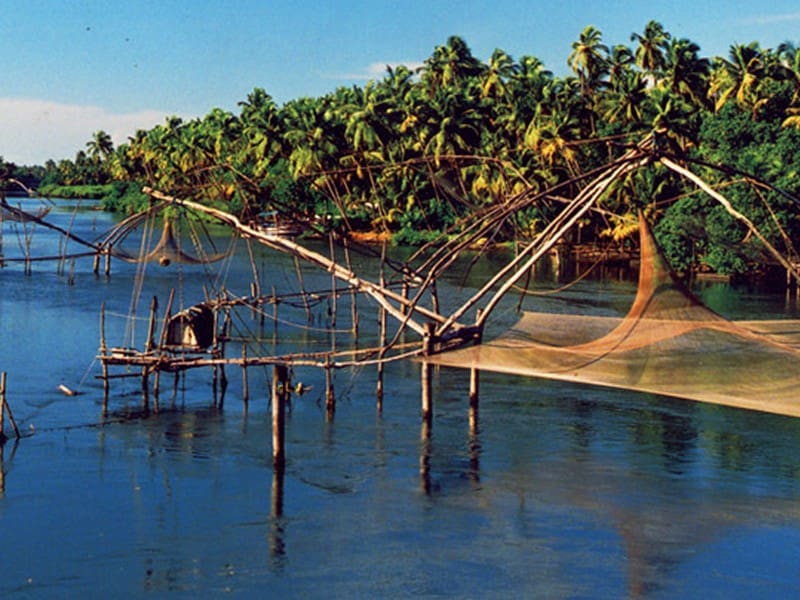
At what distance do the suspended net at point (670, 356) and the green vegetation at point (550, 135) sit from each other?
604 inches

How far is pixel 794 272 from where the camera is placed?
Answer: 35.2 feet

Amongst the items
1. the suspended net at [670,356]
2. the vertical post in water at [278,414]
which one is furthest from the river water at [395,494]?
the suspended net at [670,356]

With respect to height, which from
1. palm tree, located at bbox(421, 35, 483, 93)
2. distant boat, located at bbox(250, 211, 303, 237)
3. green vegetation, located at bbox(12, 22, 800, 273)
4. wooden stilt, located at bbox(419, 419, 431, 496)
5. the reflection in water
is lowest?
the reflection in water

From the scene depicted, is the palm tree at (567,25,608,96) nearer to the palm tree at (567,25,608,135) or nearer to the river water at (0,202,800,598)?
the palm tree at (567,25,608,135)

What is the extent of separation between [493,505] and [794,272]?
466 centimetres

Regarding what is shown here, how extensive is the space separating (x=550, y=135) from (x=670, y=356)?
32.2 meters

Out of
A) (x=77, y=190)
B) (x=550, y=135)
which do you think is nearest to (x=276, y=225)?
(x=550, y=135)

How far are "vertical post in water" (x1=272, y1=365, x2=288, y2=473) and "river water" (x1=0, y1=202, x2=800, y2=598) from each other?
0.26m

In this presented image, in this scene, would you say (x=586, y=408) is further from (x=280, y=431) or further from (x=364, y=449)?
(x=280, y=431)

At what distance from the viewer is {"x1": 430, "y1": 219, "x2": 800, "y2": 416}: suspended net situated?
11.2 meters

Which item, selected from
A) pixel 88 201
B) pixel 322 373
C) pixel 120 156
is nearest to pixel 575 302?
pixel 322 373

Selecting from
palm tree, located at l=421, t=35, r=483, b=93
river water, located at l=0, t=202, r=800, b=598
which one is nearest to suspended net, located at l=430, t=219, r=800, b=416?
river water, located at l=0, t=202, r=800, b=598

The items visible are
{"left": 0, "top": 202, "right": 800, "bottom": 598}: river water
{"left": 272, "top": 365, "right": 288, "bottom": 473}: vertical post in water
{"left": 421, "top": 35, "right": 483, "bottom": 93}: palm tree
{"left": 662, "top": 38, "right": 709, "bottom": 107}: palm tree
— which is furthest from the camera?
{"left": 421, "top": 35, "right": 483, "bottom": 93}: palm tree

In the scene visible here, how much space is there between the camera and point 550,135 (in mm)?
43188
